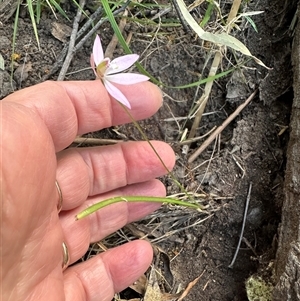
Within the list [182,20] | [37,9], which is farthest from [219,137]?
[37,9]

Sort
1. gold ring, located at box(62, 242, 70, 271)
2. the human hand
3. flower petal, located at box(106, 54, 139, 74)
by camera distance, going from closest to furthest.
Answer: the human hand, flower petal, located at box(106, 54, 139, 74), gold ring, located at box(62, 242, 70, 271)

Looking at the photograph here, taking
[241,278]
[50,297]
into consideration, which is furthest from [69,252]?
[241,278]

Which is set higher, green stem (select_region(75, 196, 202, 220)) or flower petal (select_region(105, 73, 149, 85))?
flower petal (select_region(105, 73, 149, 85))

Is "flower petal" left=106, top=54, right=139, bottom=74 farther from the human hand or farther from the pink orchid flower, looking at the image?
the human hand

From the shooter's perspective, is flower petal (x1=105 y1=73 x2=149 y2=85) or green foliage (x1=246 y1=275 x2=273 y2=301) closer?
flower petal (x1=105 y1=73 x2=149 y2=85)

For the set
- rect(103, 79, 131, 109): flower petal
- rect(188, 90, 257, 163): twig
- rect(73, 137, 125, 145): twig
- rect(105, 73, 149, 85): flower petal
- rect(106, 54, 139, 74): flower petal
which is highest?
rect(106, 54, 139, 74): flower petal

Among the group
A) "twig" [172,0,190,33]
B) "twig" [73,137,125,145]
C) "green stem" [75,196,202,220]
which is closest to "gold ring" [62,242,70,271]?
"green stem" [75,196,202,220]

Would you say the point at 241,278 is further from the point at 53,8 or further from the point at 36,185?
the point at 53,8
